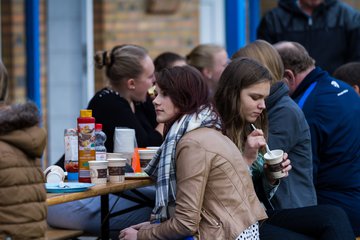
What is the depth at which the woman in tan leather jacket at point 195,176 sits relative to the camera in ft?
11.3

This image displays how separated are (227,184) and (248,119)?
59 centimetres

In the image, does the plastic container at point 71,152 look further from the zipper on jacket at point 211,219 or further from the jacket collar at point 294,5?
the jacket collar at point 294,5

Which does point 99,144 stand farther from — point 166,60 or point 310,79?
point 166,60

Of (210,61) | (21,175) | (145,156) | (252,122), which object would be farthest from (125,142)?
(210,61)

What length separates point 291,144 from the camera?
4363 mm

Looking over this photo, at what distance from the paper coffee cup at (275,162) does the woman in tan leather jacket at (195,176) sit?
379mm

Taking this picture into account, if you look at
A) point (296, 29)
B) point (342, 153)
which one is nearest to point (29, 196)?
point (342, 153)

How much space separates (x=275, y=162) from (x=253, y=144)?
14 cm

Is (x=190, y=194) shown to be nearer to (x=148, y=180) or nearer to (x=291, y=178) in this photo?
(x=148, y=180)

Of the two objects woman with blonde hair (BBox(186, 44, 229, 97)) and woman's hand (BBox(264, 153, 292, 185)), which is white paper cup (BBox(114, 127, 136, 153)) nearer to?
woman's hand (BBox(264, 153, 292, 185))

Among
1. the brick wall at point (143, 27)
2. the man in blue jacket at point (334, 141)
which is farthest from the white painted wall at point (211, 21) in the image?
the man in blue jacket at point (334, 141)

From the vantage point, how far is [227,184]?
11.6 feet

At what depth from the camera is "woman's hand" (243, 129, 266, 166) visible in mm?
3980

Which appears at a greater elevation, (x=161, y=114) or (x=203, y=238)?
(x=161, y=114)
